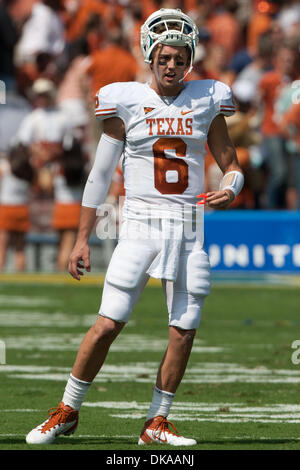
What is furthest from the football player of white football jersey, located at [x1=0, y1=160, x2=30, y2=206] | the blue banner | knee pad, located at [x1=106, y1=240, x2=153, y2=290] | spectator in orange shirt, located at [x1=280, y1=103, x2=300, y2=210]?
white football jersey, located at [x1=0, y1=160, x2=30, y2=206]

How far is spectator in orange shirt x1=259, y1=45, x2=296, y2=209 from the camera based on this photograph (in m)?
16.0

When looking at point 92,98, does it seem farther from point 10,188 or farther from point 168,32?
point 168,32

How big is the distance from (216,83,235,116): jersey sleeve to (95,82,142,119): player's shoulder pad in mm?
368

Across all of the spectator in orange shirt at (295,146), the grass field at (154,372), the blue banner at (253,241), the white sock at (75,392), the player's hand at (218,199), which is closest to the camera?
the player's hand at (218,199)

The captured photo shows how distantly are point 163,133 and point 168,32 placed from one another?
0.45 m

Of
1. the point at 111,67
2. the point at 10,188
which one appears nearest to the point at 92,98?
the point at 111,67

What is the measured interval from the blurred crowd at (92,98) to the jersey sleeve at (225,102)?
7.30 meters

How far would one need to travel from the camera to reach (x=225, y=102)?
6004 mm

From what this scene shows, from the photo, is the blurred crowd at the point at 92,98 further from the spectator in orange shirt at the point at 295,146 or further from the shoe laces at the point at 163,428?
the shoe laces at the point at 163,428

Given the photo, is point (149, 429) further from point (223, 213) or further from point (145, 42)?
point (223, 213)

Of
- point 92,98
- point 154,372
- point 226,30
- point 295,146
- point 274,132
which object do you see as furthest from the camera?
point 226,30

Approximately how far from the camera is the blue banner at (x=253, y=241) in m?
15.2

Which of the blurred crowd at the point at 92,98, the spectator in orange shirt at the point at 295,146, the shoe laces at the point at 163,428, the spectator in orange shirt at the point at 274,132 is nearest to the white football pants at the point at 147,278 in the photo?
the shoe laces at the point at 163,428
